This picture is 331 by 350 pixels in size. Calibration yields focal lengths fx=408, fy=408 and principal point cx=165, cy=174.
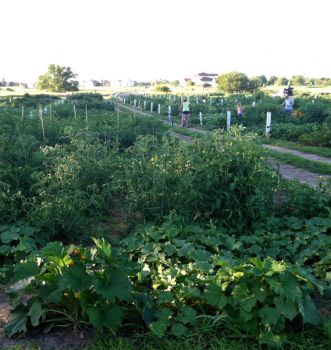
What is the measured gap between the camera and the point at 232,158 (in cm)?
538

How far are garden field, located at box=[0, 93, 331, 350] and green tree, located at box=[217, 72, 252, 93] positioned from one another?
52.0 metres

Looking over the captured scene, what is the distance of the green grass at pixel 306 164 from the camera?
9547 millimetres

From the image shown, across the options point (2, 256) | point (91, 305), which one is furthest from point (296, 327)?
point (2, 256)

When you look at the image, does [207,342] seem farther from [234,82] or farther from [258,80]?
[258,80]

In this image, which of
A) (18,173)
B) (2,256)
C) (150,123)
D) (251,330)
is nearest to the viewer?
(251,330)

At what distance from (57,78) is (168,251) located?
82.5 meters

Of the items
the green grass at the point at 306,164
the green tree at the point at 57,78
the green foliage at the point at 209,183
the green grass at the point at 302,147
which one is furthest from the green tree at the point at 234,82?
the green foliage at the point at 209,183

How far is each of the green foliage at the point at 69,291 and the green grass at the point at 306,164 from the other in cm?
668

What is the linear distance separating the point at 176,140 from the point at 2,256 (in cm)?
338

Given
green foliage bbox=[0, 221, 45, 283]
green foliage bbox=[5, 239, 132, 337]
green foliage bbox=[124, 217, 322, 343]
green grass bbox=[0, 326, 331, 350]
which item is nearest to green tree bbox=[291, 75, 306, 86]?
green foliage bbox=[0, 221, 45, 283]

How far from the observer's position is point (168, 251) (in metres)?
3.92

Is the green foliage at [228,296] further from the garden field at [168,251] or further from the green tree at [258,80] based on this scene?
the green tree at [258,80]

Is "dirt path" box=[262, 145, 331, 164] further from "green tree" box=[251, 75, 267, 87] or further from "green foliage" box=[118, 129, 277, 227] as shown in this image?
"green tree" box=[251, 75, 267, 87]

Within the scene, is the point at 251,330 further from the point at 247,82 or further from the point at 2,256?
the point at 247,82
